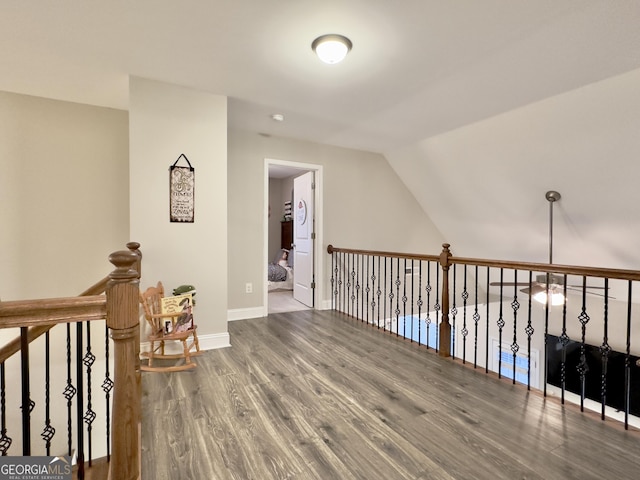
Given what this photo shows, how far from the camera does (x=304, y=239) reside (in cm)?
502

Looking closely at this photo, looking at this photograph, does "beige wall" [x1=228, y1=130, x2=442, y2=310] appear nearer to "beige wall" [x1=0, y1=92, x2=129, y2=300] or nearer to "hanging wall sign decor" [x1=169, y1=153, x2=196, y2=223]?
"hanging wall sign decor" [x1=169, y1=153, x2=196, y2=223]

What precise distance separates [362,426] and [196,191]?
2428 mm

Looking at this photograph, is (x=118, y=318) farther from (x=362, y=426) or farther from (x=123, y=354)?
(x=362, y=426)

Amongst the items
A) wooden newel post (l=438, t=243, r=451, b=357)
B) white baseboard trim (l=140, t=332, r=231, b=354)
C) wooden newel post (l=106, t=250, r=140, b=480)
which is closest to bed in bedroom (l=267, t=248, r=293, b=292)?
white baseboard trim (l=140, t=332, r=231, b=354)

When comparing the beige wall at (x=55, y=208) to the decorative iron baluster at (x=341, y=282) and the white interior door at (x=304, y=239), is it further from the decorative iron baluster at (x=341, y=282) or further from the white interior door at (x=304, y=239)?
the decorative iron baluster at (x=341, y=282)

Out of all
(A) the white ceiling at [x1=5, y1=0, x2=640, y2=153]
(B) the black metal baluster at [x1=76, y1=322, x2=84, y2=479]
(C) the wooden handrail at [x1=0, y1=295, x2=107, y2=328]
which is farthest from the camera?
(A) the white ceiling at [x1=5, y1=0, x2=640, y2=153]

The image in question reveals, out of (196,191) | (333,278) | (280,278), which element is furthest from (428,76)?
(280,278)

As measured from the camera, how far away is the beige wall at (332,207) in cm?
420

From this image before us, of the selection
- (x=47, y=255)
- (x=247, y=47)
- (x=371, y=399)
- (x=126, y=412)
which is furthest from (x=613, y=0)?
(x=47, y=255)

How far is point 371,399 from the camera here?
216 centimetres

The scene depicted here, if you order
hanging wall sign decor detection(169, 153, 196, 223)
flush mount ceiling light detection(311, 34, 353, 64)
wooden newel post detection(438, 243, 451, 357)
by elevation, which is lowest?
wooden newel post detection(438, 243, 451, 357)

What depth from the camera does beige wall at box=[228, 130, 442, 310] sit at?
4.20m

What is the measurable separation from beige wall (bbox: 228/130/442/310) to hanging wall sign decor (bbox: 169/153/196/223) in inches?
44.2

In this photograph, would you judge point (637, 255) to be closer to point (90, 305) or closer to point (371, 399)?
point (371, 399)
